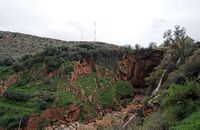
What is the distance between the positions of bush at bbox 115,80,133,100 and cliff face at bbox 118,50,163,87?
4.59ft

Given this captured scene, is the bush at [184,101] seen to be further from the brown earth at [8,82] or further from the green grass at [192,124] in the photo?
the brown earth at [8,82]

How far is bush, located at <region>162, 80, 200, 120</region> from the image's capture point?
2438 centimetres

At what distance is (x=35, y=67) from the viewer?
56125 millimetres

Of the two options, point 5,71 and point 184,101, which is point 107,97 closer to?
point 5,71

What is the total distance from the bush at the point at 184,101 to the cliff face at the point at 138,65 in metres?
32.6

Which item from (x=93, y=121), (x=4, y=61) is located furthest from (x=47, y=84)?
(x=4, y=61)

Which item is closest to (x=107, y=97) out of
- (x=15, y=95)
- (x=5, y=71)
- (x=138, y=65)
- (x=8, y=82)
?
(x=138, y=65)

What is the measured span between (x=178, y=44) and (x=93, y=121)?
43.3ft

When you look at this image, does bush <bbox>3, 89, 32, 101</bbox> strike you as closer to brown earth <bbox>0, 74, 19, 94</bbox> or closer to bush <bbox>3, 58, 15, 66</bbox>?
brown earth <bbox>0, 74, 19, 94</bbox>

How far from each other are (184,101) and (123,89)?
32.3m

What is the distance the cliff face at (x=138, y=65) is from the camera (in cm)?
5841

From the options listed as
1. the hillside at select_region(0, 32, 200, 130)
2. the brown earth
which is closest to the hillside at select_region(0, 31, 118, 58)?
the hillside at select_region(0, 32, 200, 130)

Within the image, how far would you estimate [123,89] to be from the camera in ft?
187

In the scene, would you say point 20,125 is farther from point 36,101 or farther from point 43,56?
A: point 43,56
